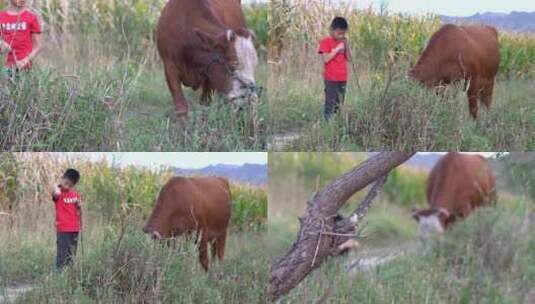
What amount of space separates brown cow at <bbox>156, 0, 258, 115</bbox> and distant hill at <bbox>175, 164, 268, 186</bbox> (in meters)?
0.68

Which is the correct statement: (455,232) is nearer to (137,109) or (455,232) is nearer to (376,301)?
(376,301)

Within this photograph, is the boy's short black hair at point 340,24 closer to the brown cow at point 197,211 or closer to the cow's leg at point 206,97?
the cow's leg at point 206,97

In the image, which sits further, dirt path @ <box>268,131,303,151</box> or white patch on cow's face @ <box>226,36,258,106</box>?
white patch on cow's face @ <box>226,36,258,106</box>

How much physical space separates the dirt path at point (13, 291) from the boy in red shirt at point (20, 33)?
1.49 m

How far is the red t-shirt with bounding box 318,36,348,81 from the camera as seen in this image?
802 cm

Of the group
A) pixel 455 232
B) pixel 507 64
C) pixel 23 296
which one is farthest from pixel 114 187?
pixel 507 64

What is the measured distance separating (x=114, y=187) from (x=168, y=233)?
472 mm

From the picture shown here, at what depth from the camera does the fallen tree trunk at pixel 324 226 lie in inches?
267

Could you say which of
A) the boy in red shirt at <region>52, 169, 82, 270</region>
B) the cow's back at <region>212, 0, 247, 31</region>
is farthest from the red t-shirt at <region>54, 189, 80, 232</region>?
the cow's back at <region>212, 0, 247, 31</region>

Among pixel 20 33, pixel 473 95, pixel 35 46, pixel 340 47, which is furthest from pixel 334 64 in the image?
pixel 20 33

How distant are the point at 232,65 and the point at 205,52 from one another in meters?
0.30

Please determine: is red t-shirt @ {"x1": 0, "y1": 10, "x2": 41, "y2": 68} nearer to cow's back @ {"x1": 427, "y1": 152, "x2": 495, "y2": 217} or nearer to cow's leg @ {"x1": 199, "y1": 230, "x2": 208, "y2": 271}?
cow's leg @ {"x1": 199, "y1": 230, "x2": 208, "y2": 271}

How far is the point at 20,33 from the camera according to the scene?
7.42 meters

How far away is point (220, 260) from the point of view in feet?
23.2
